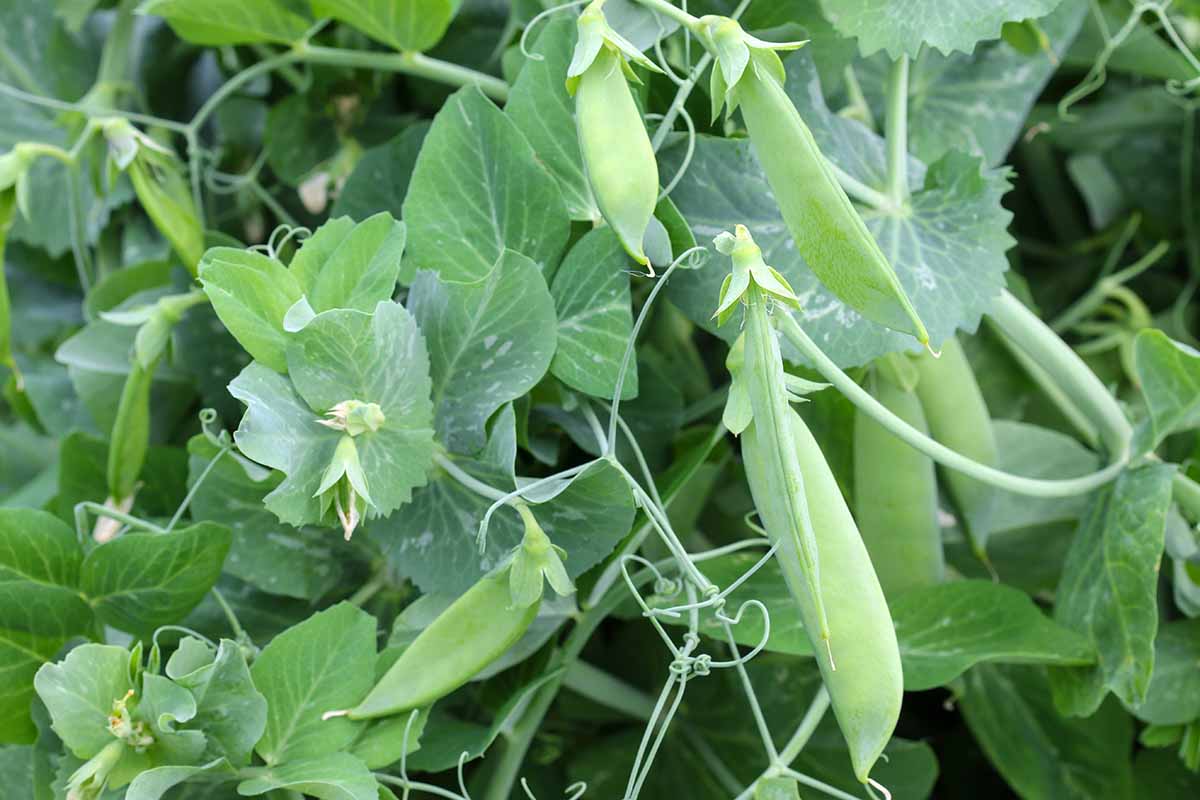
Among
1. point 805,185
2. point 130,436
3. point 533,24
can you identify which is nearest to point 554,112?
point 533,24

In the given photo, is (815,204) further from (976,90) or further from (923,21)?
(976,90)

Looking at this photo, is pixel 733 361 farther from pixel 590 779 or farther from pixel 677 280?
pixel 590 779

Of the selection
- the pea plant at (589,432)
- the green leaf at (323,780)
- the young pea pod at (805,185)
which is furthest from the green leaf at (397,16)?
the green leaf at (323,780)

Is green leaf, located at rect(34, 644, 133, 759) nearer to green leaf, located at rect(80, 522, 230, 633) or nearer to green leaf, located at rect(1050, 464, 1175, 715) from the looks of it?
green leaf, located at rect(80, 522, 230, 633)

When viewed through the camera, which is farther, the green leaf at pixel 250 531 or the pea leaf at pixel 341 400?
the green leaf at pixel 250 531

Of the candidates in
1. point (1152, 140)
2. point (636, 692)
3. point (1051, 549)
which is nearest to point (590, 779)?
point (636, 692)

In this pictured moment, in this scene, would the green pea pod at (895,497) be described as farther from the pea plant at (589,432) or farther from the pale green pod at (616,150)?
the pale green pod at (616,150)
